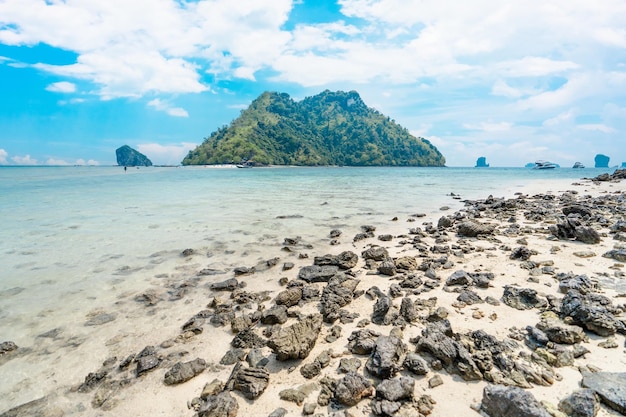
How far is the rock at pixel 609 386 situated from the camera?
3479mm

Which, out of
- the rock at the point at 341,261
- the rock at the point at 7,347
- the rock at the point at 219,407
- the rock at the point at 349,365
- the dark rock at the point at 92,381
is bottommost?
the dark rock at the point at 92,381

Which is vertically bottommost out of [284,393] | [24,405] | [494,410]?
[24,405]

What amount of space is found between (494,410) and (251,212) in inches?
708

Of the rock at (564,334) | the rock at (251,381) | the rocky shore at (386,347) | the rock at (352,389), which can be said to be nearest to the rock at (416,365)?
the rocky shore at (386,347)

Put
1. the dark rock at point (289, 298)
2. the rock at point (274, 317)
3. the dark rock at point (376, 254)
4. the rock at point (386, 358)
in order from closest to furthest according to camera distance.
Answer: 1. the rock at point (386, 358)
2. the rock at point (274, 317)
3. the dark rock at point (289, 298)
4. the dark rock at point (376, 254)

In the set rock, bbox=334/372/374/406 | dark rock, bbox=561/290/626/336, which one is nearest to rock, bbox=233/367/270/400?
rock, bbox=334/372/374/406

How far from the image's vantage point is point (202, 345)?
568 centimetres

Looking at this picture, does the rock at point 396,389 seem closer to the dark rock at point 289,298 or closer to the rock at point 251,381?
the rock at point 251,381

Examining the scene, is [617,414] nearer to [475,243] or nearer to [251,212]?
[475,243]

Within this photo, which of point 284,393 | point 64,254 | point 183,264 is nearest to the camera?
point 284,393

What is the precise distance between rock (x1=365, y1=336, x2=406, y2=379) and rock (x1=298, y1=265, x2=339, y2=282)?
140 inches

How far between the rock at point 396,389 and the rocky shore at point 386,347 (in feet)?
0.05

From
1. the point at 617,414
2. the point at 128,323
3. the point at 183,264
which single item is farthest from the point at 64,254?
the point at 617,414

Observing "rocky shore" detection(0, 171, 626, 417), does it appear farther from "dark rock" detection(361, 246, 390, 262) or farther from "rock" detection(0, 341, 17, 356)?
"dark rock" detection(361, 246, 390, 262)
